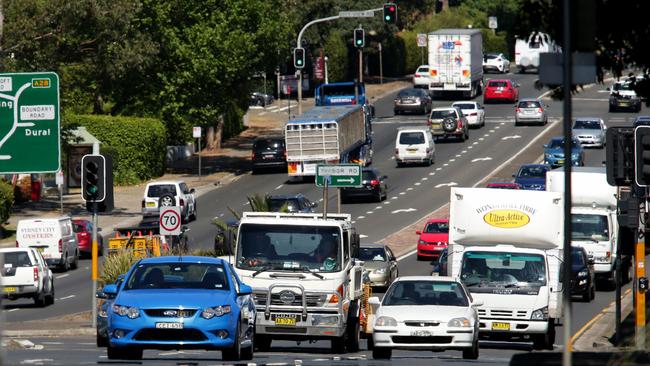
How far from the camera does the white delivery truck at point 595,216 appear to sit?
40.9 m

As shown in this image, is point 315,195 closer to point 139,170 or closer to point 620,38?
point 139,170

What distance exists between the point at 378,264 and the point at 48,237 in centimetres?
1089

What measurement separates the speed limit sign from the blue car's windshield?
1473cm

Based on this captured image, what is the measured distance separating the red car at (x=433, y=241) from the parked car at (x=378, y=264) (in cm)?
507

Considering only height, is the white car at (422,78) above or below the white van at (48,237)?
above

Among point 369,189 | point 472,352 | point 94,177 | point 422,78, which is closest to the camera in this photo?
point 472,352

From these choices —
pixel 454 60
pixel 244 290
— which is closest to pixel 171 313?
pixel 244 290

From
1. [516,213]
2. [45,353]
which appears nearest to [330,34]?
[516,213]

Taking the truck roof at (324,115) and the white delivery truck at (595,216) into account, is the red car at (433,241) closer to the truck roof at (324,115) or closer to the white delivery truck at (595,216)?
the white delivery truck at (595,216)

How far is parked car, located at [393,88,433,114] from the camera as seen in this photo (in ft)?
296

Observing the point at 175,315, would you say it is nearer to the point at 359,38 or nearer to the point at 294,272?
the point at 294,272

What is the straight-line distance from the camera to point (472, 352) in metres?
23.9

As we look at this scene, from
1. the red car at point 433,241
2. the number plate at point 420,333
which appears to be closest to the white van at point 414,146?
the red car at point 433,241

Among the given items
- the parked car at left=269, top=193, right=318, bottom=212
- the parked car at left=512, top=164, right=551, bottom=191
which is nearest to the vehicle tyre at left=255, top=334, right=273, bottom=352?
the parked car at left=269, top=193, right=318, bottom=212
